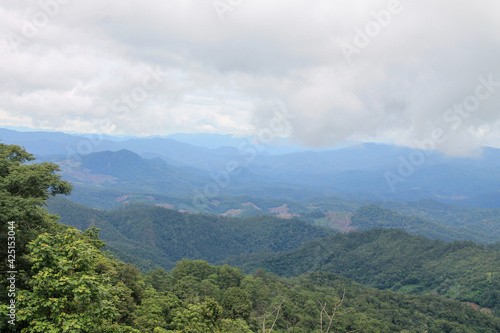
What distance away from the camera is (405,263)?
443ft

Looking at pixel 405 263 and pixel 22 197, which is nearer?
pixel 22 197

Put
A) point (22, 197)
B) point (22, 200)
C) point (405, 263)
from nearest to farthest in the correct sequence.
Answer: point (22, 200)
point (22, 197)
point (405, 263)

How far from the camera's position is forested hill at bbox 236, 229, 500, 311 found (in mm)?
101000

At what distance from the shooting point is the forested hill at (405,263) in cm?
10100

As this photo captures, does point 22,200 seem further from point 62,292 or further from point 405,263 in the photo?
point 405,263

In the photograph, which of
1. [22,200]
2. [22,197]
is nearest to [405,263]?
[22,197]

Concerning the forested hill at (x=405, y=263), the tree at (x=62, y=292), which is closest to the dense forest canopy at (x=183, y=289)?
the tree at (x=62, y=292)

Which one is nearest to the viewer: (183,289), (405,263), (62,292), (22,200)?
(62,292)

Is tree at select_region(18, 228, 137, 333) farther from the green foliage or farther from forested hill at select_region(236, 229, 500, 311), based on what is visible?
forested hill at select_region(236, 229, 500, 311)

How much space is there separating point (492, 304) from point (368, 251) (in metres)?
72.4

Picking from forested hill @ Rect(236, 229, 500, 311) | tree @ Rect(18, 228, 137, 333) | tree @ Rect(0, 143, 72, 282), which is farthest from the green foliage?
forested hill @ Rect(236, 229, 500, 311)

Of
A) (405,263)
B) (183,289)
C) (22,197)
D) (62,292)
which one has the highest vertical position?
(22,197)

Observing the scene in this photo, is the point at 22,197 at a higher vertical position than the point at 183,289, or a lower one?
higher

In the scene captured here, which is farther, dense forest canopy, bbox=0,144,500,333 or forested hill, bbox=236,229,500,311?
forested hill, bbox=236,229,500,311
